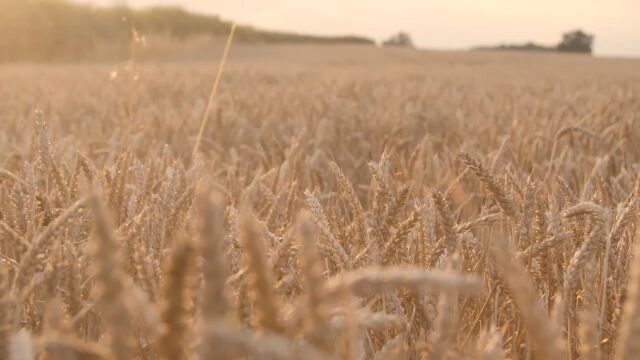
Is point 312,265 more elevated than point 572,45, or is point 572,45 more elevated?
point 312,265

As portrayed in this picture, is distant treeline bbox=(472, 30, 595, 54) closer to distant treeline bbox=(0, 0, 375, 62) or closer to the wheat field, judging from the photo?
distant treeline bbox=(0, 0, 375, 62)

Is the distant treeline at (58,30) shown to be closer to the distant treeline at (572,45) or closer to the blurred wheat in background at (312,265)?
the distant treeline at (572,45)

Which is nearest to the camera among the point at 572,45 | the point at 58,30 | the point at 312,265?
the point at 312,265

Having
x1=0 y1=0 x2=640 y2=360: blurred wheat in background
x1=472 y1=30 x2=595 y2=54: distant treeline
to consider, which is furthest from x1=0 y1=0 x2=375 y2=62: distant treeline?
x1=0 y1=0 x2=640 y2=360: blurred wheat in background

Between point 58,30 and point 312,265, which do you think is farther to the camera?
point 58,30

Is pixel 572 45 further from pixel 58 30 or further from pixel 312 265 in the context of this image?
pixel 312 265

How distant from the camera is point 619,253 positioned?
1.15 m

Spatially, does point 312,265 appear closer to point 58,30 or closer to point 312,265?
point 312,265

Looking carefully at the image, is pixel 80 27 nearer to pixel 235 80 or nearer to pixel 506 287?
pixel 235 80

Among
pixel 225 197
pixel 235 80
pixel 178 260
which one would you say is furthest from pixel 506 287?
pixel 235 80

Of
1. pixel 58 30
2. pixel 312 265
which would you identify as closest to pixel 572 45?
pixel 58 30

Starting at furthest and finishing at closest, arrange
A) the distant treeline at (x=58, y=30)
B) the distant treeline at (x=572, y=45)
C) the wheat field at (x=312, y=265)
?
the distant treeline at (x=572, y=45), the distant treeline at (x=58, y=30), the wheat field at (x=312, y=265)

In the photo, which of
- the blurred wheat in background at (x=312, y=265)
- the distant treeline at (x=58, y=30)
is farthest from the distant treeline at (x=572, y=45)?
the blurred wheat in background at (x=312, y=265)

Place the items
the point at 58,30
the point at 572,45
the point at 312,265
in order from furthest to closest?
1. the point at 572,45
2. the point at 58,30
3. the point at 312,265
